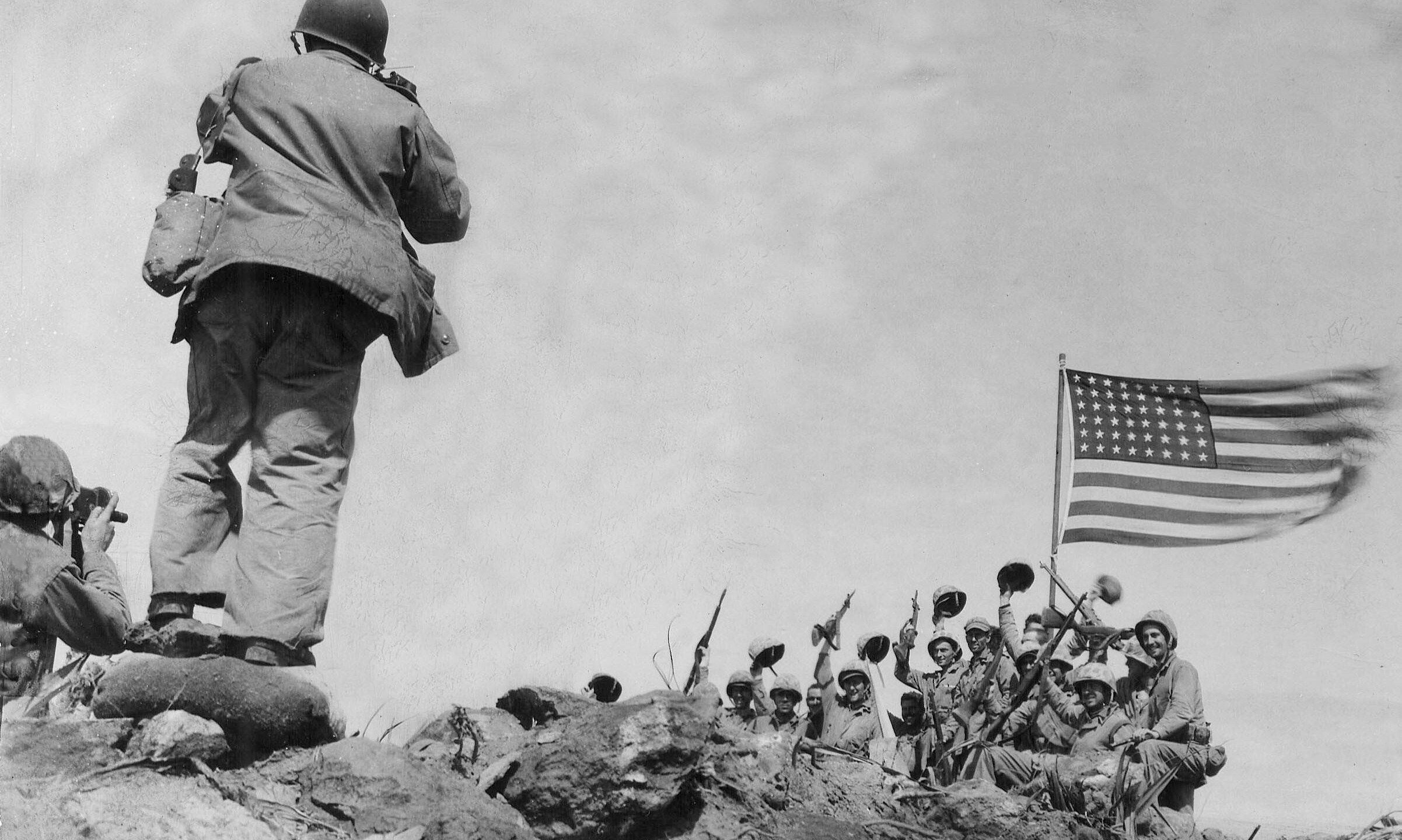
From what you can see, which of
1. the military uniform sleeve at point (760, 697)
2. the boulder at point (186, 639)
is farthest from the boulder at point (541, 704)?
the military uniform sleeve at point (760, 697)

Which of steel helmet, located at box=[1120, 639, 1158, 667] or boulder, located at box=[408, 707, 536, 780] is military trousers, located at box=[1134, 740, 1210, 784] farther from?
boulder, located at box=[408, 707, 536, 780]

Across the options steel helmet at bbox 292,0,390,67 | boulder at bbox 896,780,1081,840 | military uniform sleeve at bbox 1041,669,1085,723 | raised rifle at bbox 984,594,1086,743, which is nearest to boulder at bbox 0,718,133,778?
steel helmet at bbox 292,0,390,67

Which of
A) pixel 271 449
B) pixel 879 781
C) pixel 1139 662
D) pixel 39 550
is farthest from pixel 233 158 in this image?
pixel 1139 662

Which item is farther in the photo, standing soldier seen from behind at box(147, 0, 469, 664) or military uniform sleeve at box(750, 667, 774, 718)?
military uniform sleeve at box(750, 667, 774, 718)

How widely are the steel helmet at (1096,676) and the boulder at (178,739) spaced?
543cm

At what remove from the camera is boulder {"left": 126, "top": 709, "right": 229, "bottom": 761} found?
13.5 feet

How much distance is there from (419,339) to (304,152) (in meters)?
A: 0.71

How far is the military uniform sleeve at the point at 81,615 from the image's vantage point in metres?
4.83

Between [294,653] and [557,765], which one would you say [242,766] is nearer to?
[294,653]

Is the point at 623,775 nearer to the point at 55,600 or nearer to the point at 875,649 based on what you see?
the point at 55,600

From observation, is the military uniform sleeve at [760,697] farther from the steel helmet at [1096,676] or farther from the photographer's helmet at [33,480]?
the photographer's helmet at [33,480]

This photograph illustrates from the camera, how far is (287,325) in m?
4.71

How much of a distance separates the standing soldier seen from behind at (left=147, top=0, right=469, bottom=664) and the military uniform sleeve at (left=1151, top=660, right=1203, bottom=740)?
487 cm

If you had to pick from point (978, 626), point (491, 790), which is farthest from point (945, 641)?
point (491, 790)
